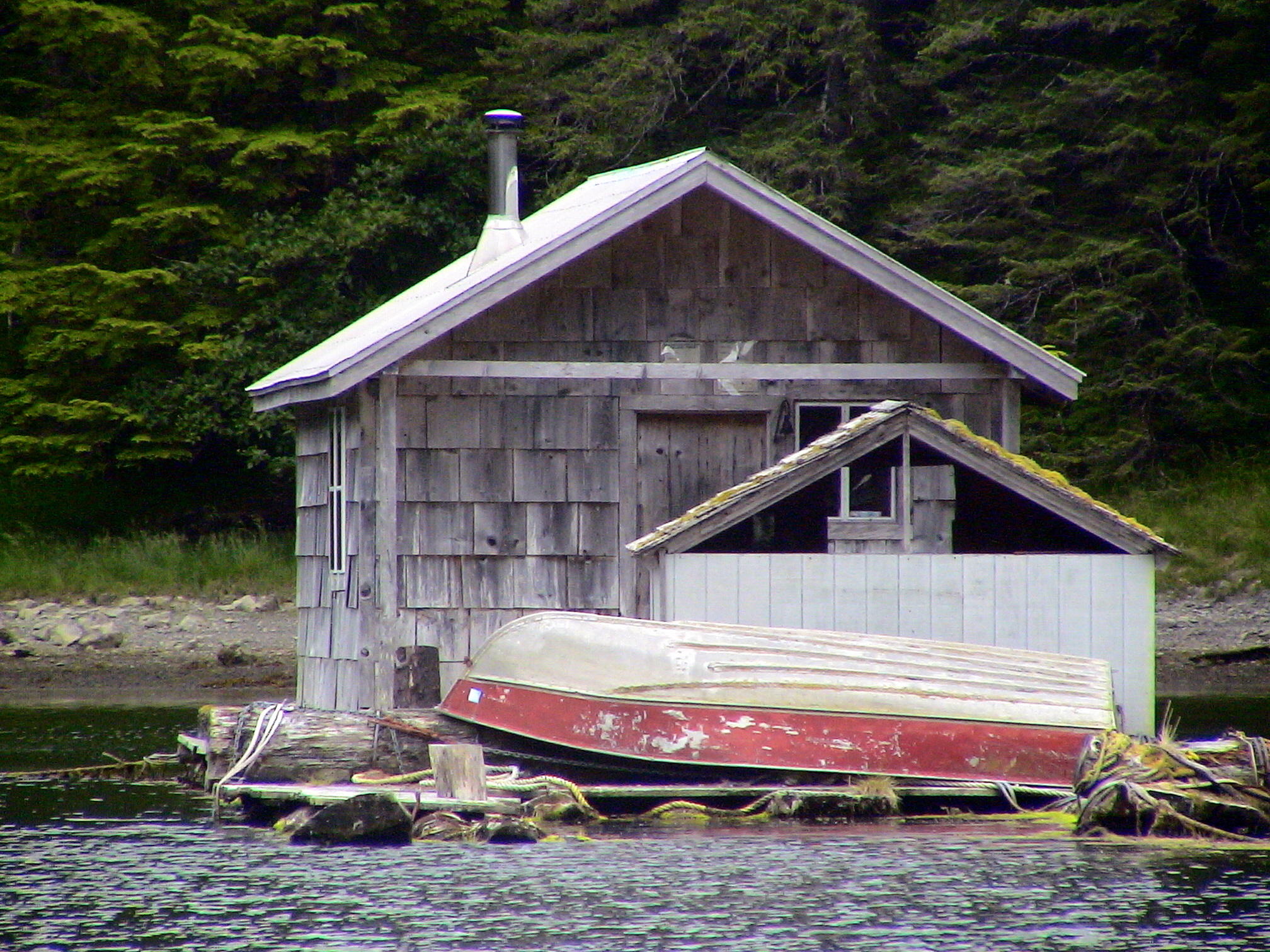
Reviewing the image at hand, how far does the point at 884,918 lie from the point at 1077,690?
3690 mm

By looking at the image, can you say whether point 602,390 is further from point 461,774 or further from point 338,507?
point 461,774

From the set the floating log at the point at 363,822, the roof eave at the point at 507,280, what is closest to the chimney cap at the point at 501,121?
the roof eave at the point at 507,280

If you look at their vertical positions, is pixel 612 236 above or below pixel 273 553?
above

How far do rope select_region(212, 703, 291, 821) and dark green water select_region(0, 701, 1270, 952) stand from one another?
1.21 ft

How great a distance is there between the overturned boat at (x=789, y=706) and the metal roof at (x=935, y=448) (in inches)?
44.8

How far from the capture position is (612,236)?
15961 millimetres

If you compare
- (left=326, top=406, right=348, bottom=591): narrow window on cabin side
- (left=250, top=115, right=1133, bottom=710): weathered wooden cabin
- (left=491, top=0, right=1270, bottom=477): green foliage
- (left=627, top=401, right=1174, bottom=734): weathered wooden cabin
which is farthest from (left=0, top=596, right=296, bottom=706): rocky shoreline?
(left=627, top=401, right=1174, bottom=734): weathered wooden cabin

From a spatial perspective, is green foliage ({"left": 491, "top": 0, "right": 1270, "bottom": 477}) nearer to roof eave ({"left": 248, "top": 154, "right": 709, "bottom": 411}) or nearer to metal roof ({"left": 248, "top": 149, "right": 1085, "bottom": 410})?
metal roof ({"left": 248, "top": 149, "right": 1085, "bottom": 410})

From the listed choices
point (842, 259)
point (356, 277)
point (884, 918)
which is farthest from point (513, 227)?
point (356, 277)

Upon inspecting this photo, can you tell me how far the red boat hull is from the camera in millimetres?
13023

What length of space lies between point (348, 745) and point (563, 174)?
67.1 ft

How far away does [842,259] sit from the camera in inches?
637

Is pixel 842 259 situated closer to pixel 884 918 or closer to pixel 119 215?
pixel 884 918

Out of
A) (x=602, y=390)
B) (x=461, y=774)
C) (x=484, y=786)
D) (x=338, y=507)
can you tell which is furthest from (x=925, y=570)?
(x=338, y=507)
